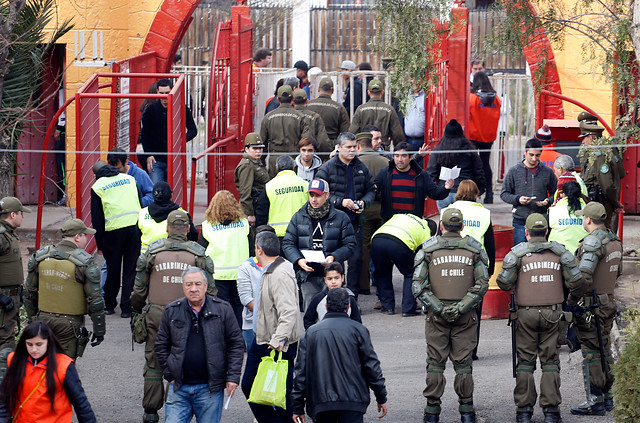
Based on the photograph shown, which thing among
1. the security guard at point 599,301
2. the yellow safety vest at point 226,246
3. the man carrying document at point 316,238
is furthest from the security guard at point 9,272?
the security guard at point 599,301

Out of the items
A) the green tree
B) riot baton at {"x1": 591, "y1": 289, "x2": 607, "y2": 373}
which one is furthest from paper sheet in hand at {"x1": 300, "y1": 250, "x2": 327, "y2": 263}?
the green tree

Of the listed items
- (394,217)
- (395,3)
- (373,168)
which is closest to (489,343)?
(394,217)

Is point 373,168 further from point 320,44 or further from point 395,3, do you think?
point 320,44

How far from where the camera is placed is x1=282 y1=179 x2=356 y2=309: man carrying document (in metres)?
9.47

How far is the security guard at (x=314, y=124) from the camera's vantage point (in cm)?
1302

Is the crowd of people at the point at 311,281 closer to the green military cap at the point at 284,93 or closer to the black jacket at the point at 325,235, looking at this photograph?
the black jacket at the point at 325,235

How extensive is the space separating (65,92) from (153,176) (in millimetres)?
3607

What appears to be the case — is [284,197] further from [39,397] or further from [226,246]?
[39,397]

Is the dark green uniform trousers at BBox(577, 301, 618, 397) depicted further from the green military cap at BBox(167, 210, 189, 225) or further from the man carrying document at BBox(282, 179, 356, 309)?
the green military cap at BBox(167, 210, 189, 225)

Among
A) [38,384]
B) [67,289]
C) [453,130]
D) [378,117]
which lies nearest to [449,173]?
[453,130]

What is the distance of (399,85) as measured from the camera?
35.4 ft

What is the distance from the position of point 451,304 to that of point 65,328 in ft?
10.1

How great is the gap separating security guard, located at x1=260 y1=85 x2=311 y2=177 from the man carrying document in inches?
135

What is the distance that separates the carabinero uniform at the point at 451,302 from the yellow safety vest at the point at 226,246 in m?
1.72
